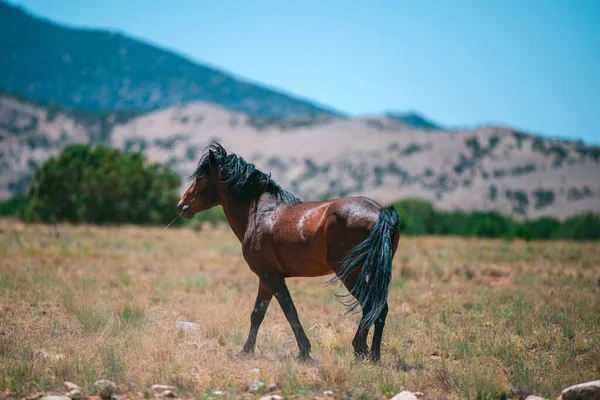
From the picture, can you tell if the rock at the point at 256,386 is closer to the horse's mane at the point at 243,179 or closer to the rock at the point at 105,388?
the rock at the point at 105,388

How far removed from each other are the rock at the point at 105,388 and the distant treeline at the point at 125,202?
3184 cm

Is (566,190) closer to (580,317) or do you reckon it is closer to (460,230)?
(460,230)

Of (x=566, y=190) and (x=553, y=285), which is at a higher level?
(x=566, y=190)

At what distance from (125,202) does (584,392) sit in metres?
41.6

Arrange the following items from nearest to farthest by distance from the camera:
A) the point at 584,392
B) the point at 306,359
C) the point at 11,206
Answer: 1. the point at 584,392
2. the point at 306,359
3. the point at 11,206

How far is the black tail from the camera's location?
6.50 metres

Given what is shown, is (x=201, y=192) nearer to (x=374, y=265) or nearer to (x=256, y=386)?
(x=374, y=265)

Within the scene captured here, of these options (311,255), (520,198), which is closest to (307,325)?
(311,255)

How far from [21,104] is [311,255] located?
436 feet

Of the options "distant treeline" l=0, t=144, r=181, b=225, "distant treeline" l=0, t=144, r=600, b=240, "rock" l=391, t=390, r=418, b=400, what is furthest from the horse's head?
"distant treeline" l=0, t=144, r=181, b=225

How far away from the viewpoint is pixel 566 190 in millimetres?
74938

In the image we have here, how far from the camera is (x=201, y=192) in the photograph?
808 cm

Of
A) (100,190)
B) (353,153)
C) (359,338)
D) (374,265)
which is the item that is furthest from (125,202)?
(353,153)

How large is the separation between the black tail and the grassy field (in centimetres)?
72
